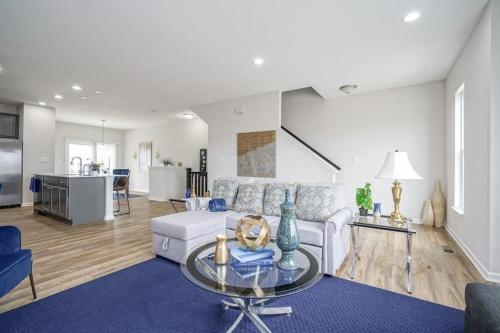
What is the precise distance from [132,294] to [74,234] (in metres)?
2.46

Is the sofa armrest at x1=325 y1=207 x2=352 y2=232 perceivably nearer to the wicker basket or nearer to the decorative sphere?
the decorative sphere

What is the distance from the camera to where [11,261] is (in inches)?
65.6

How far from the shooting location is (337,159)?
5.37 metres

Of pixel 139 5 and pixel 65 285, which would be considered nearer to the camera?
pixel 65 285

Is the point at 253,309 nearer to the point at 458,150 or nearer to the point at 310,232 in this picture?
the point at 310,232

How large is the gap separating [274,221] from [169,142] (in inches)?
269

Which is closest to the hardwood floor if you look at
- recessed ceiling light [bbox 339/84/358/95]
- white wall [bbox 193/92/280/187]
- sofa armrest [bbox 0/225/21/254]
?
sofa armrest [bbox 0/225/21/254]

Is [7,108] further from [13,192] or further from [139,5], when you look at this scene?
[139,5]

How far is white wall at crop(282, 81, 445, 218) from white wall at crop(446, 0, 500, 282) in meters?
1.28

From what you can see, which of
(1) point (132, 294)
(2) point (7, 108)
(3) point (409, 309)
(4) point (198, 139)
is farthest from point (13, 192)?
(3) point (409, 309)

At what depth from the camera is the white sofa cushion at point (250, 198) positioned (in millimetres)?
3285

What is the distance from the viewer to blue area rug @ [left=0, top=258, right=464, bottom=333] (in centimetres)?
166

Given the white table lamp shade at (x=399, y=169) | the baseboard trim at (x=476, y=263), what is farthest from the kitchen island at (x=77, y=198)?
the baseboard trim at (x=476, y=263)

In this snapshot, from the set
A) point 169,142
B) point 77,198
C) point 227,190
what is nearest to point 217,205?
point 227,190
